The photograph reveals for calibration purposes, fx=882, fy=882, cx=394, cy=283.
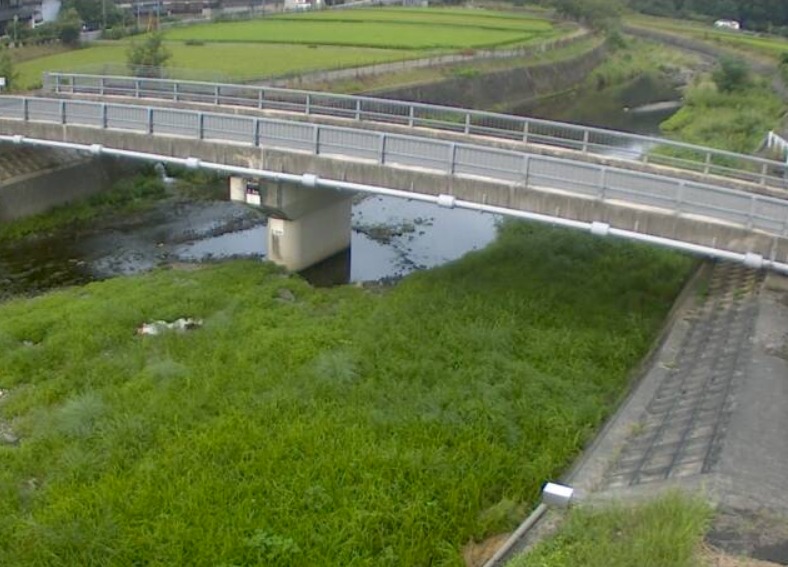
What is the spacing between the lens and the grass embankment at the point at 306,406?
12289mm

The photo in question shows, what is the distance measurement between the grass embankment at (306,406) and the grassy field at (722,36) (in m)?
61.2

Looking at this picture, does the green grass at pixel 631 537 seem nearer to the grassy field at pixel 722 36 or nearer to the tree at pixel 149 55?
the tree at pixel 149 55

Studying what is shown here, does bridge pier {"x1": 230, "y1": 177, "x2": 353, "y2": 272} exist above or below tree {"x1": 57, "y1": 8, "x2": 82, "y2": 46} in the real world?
below

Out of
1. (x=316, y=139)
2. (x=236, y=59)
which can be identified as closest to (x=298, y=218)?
(x=316, y=139)

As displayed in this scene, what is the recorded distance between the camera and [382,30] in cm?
7688

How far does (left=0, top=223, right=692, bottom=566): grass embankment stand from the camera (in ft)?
40.3

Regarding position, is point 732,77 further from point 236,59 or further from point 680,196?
point 680,196

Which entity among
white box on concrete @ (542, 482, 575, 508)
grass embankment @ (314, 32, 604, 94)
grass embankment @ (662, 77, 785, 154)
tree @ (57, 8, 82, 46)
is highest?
tree @ (57, 8, 82, 46)

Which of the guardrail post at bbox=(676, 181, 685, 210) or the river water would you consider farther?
the river water

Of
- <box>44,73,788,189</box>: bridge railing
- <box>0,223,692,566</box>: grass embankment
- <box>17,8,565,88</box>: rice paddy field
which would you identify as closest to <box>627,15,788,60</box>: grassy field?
<box>17,8,565,88</box>: rice paddy field

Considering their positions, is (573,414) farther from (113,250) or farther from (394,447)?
(113,250)

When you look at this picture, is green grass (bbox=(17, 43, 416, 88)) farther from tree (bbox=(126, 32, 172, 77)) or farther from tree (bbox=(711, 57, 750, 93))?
tree (bbox=(711, 57, 750, 93))

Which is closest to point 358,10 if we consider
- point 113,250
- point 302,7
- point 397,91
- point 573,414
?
point 302,7

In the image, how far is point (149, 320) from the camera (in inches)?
806
